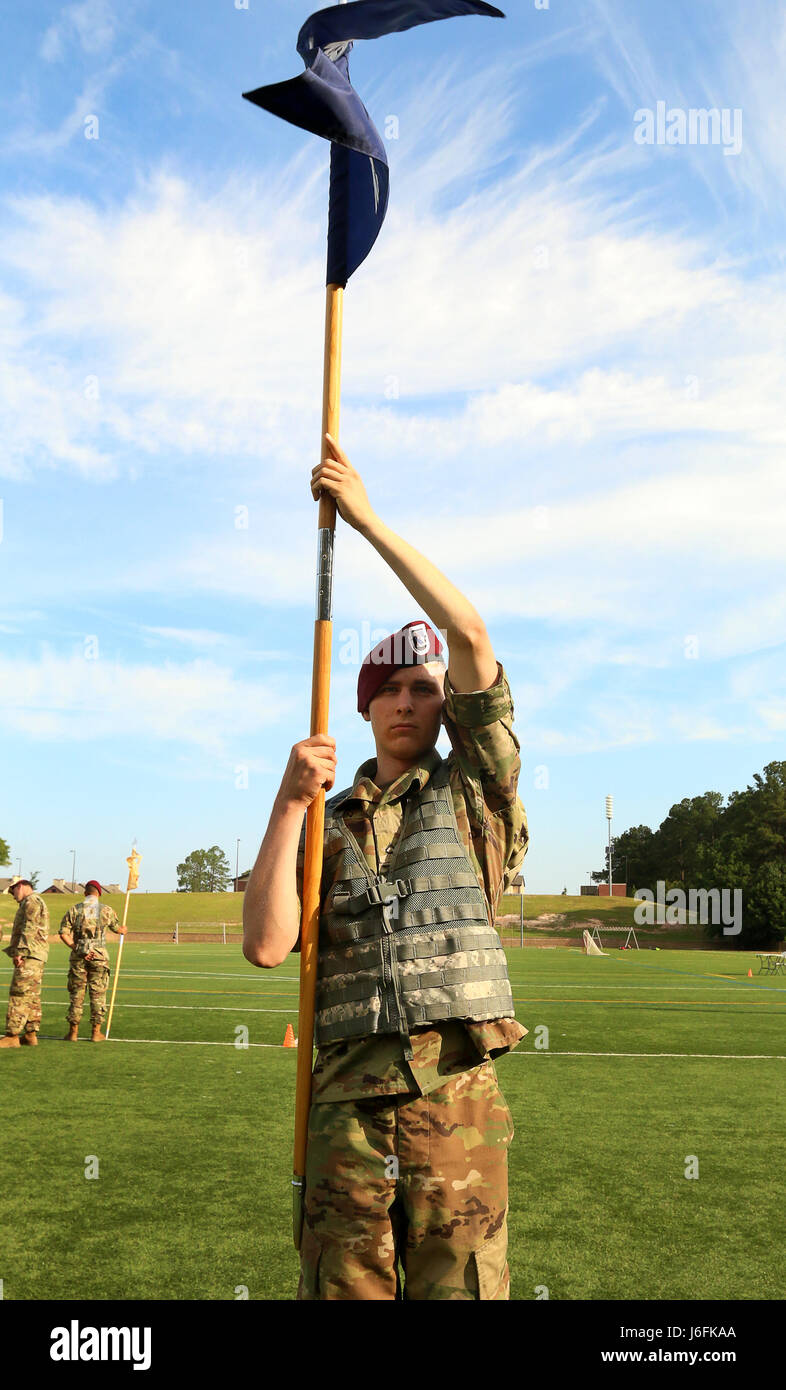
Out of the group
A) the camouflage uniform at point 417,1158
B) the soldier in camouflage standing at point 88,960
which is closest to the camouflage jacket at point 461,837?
the camouflage uniform at point 417,1158

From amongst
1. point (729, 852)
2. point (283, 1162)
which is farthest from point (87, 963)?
point (729, 852)

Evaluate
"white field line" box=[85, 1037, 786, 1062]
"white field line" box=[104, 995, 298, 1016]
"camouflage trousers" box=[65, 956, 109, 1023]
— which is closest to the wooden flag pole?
"white field line" box=[85, 1037, 786, 1062]

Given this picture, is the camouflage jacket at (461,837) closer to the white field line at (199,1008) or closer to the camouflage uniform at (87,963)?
the camouflage uniform at (87,963)

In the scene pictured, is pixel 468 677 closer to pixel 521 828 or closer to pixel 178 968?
pixel 521 828

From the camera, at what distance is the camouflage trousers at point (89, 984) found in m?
13.8

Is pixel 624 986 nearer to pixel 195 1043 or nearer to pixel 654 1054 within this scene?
pixel 654 1054

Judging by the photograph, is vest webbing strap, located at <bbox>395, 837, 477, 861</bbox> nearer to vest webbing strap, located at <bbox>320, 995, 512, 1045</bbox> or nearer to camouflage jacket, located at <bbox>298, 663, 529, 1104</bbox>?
camouflage jacket, located at <bbox>298, 663, 529, 1104</bbox>

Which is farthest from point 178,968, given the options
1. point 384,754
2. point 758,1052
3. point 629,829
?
point 629,829

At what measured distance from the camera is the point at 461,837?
2.96 m

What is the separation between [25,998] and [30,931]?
865 millimetres

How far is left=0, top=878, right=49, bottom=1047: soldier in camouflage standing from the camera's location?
13237 millimetres

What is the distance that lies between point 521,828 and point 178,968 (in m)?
29.7

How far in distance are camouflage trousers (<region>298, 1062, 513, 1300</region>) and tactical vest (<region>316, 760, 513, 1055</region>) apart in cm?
19

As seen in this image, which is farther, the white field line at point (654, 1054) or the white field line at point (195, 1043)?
the white field line at point (195, 1043)
